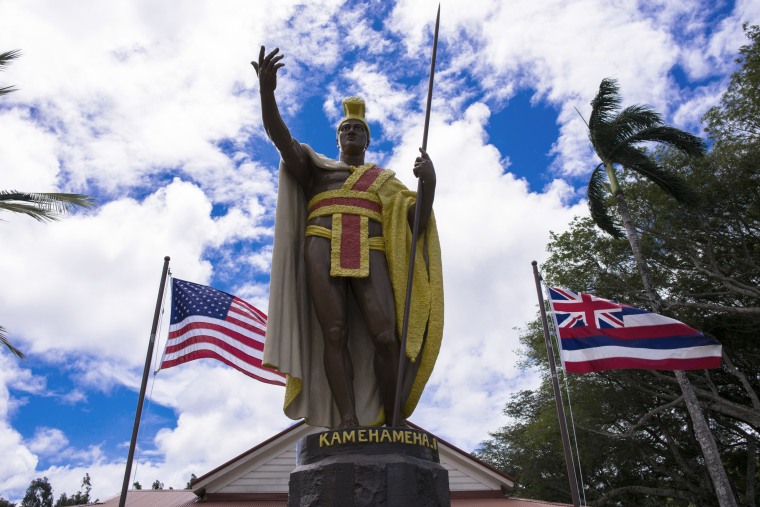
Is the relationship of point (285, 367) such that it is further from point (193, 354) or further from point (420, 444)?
point (193, 354)

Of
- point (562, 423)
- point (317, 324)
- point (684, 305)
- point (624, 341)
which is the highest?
point (684, 305)

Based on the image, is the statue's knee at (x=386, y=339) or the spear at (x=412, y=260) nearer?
the spear at (x=412, y=260)

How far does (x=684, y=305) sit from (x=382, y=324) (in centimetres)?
1473

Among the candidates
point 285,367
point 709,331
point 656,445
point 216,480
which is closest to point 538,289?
point 285,367

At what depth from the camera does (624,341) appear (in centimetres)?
1020

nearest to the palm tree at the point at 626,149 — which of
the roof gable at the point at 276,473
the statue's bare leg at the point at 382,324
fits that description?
the roof gable at the point at 276,473

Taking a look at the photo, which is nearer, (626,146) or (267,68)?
(267,68)

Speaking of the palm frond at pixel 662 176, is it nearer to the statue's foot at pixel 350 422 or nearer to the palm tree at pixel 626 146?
the palm tree at pixel 626 146

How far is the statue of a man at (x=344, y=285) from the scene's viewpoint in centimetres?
429

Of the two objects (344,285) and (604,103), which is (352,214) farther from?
(604,103)

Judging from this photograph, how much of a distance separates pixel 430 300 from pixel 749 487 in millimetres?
20727

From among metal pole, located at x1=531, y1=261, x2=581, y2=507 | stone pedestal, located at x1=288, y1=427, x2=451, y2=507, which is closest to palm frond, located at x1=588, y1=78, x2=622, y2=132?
metal pole, located at x1=531, y1=261, x2=581, y2=507

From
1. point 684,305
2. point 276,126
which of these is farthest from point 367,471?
point 684,305

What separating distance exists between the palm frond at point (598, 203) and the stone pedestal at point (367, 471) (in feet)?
51.2
